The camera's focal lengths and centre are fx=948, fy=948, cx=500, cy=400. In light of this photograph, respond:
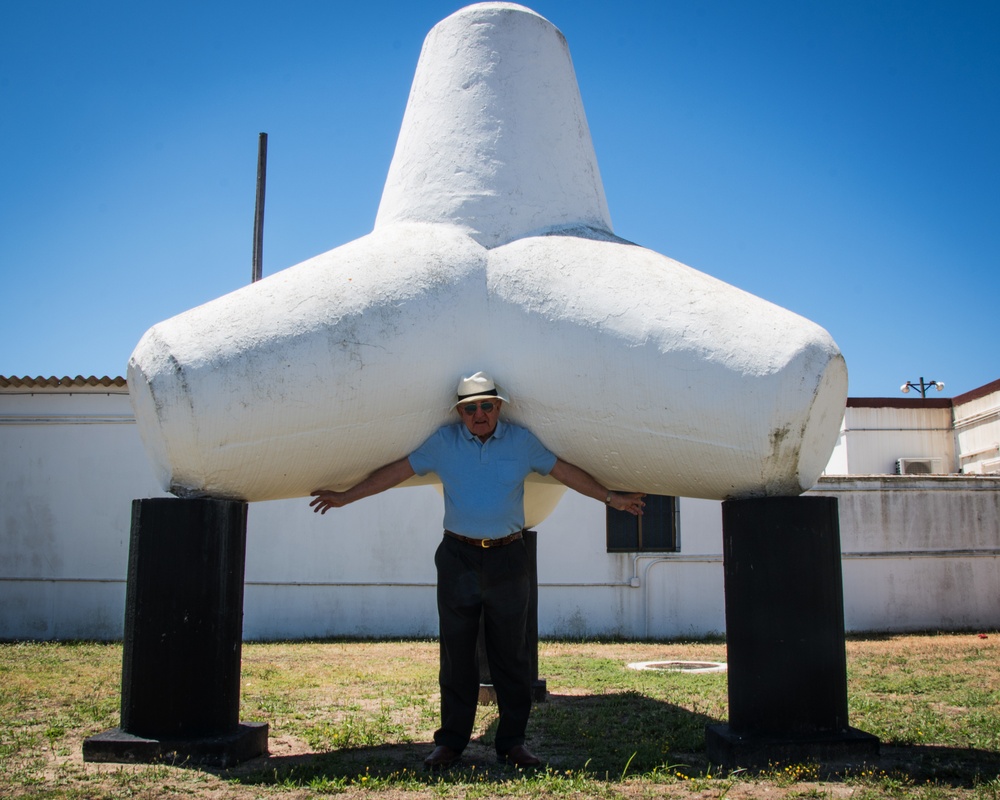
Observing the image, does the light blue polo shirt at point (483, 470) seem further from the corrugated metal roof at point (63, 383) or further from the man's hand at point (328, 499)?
the corrugated metal roof at point (63, 383)

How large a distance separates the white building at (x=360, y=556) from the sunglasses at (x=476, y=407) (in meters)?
Answer: 8.34

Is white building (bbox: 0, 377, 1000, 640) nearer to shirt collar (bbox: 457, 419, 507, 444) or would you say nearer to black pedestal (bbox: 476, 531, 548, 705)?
A: black pedestal (bbox: 476, 531, 548, 705)

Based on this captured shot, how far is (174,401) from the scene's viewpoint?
4227 mm

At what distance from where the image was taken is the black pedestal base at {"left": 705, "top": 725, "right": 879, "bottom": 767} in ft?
13.3

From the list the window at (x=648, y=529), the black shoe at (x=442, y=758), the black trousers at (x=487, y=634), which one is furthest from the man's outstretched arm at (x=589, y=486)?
the window at (x=648, y=529)

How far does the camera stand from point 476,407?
4.52 meters

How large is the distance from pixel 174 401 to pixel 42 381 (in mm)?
9339

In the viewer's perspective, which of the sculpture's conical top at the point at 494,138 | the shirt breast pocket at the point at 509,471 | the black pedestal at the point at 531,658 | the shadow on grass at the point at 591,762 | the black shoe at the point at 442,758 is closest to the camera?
the shadow on grass at the point at 591,762

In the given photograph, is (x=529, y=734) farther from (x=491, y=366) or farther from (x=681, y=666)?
(x=681, y=666)

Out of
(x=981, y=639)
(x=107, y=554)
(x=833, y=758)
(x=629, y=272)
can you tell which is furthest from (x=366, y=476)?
(x=981, y=639)

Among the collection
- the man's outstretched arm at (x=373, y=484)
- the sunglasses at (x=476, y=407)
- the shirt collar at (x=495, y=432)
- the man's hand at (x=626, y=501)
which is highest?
the sunglasses at (x=476, y=407)

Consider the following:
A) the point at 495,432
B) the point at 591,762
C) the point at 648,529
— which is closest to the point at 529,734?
the point at 591,762

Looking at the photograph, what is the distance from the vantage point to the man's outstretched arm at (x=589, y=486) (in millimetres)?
4617

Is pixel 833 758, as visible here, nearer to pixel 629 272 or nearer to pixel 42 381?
pixel 629 272
